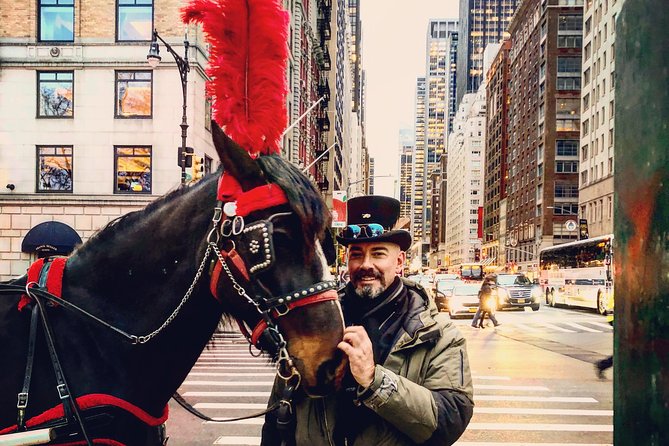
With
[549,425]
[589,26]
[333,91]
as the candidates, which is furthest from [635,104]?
[589,26]

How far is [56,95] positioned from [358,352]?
28.7 metres

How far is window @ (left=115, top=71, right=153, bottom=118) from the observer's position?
1061 inches

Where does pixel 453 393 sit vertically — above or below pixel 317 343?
below

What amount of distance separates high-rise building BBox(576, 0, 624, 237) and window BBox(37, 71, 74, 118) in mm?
57118

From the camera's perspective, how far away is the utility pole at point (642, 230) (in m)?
1.05

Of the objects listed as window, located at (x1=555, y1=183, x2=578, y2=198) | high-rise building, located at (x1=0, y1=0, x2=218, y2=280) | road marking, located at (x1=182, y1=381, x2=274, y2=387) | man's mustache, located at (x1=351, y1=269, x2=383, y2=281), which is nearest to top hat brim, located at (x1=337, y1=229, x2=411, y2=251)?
man's mustache, located at (x1=351, y1=269, x2=383, y2=281)

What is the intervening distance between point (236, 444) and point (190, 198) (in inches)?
221

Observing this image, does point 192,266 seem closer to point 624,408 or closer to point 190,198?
point 190,198

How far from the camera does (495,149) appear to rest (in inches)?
5512

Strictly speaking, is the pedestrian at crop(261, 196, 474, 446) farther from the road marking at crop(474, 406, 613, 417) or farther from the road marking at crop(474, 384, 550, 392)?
the road marking at crop(474, 384, 550, 392)

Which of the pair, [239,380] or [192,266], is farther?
[239,380]

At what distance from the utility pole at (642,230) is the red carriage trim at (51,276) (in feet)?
8.18

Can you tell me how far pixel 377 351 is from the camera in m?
3.06

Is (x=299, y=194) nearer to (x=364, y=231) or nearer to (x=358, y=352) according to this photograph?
(x=358, y=352)
